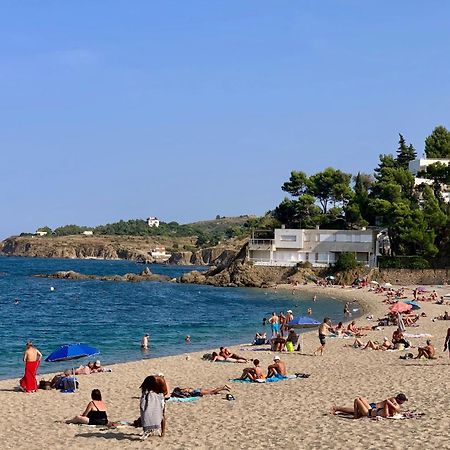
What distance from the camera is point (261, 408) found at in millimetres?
14938

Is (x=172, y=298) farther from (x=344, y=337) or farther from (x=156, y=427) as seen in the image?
(x=156, y=427)

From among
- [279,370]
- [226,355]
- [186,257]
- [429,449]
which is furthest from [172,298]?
[186,257]

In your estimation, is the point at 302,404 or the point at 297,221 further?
the point at 297,221

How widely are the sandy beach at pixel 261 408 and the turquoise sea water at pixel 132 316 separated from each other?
17.8ft

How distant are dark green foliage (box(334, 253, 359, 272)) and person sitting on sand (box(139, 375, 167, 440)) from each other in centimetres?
6369

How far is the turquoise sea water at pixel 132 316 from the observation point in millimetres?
30609

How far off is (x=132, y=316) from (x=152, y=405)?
34395 millimetres

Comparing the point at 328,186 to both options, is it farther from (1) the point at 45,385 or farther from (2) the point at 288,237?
(1) the point at 45,385

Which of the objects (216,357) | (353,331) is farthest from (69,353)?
(353,331)

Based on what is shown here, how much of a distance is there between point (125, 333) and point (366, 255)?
4615 centimetres

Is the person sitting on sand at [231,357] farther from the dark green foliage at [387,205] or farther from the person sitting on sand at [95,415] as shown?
the dark green foliage at [387,205]

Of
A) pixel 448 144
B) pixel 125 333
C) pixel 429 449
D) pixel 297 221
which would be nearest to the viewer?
pixel 429 449

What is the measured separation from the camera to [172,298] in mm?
62906

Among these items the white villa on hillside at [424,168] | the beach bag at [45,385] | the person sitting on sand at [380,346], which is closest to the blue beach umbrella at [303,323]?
the person sitting on sand at [380,346]
